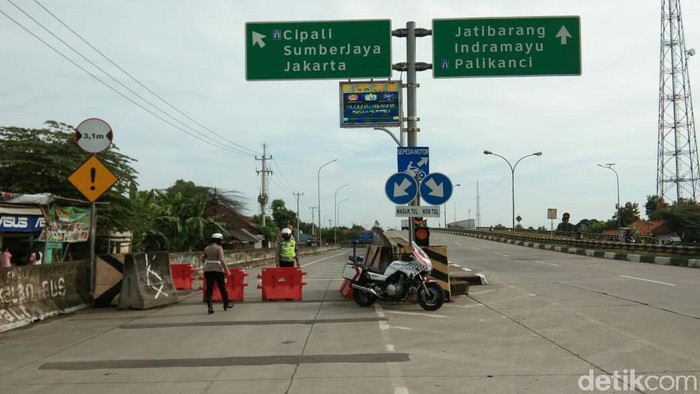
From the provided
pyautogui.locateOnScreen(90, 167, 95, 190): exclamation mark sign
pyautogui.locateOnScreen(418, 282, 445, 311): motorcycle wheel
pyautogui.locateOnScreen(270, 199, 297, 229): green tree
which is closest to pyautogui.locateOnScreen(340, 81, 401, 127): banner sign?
pyautogui.locateOnScreen(418, 282, 445, 311): motorcycle wheel

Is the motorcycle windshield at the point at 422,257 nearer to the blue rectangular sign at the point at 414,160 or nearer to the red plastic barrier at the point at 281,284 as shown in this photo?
the blue rectangular sign at the point at 414,160

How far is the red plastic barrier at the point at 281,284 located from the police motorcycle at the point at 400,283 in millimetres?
1578

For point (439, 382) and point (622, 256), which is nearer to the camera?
point (439, 382)

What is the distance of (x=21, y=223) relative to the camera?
15.5m

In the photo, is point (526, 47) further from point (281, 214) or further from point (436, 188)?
point (281, 214)

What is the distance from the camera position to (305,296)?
1365 cm

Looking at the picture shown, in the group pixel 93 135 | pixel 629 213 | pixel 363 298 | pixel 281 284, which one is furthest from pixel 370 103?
pixel 629 213

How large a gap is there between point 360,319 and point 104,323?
14.7 ft

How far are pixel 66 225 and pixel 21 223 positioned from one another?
112 cm

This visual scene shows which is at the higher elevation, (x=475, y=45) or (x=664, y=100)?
(x=664, y=100)

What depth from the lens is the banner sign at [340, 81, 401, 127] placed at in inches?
559

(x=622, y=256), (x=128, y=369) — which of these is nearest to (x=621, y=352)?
(x=128, y=369)

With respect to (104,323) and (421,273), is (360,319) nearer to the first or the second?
(421,273)

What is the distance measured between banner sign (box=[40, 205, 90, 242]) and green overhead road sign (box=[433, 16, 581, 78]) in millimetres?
11717
